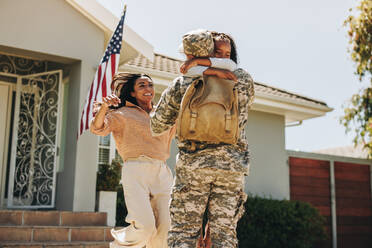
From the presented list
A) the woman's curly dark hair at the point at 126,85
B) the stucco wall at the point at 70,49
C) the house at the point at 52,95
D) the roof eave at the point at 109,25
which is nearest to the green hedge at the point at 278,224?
the house at the point at 52,95

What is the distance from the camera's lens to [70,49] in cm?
771

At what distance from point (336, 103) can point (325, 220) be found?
9.61 feet

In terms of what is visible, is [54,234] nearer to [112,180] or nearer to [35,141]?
[112,180]

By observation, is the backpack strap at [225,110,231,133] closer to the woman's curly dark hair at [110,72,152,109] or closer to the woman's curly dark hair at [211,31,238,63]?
the woman's curly dark hair at [211,31,238,63]

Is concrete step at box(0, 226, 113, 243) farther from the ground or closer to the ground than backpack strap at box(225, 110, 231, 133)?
closer to the ground

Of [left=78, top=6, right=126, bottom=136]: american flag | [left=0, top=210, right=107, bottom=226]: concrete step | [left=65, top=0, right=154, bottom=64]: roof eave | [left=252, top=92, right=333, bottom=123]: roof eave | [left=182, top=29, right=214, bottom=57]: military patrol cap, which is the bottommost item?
[left=0, top=210, right=107, bottom=226]: concrete step

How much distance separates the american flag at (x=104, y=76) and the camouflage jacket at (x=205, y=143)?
3.24 metres

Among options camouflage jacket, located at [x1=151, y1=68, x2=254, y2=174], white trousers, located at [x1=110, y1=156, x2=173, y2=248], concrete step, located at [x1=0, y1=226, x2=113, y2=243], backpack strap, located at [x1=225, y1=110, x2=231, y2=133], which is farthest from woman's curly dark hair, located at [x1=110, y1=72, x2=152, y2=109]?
concrete step, located at [x1=0, y1=226, x2=113, y2=243]

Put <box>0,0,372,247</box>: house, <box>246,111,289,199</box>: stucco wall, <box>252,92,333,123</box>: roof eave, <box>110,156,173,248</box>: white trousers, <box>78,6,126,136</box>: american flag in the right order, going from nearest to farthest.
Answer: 1. <box>110,156,173,248</box>: white trousers
2. <box>78,6,126,136</box>: american flag
3. <box>0,0,372,247</box>: house
4. <box>252,92,333,123</box>: roof eave
5. <box>246,111,289,199</box>: stucco wall

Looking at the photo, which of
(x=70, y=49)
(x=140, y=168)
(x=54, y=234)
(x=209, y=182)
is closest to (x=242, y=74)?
(x=209, y=182)

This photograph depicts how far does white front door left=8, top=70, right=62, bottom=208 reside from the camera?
26.3 feet

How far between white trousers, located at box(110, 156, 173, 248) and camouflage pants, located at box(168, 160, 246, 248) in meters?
1.22

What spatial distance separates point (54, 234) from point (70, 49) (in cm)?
279

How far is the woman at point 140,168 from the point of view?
4633 mm
